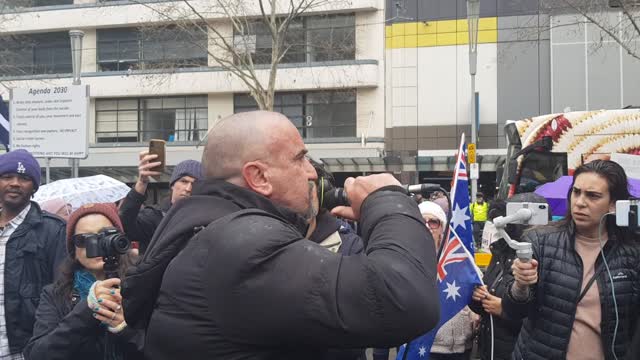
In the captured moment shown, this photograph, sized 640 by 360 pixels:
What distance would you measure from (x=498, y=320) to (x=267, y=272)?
329 cm

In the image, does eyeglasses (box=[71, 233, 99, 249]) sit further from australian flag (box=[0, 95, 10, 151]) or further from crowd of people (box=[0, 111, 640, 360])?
australian flag (box=[0, 95, 10, 151])

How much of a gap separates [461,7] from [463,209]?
22105mm

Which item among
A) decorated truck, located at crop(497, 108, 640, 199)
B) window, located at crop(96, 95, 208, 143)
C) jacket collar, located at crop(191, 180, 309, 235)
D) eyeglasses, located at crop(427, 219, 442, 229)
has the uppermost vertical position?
window, located at crop(96, 95, 208, 143)

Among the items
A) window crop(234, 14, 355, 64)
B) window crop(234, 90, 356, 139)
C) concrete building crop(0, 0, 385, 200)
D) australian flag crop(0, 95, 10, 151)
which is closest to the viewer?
australian flag crop(0, 95, 10, 151)

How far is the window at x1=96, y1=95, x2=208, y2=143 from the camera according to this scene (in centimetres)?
2742

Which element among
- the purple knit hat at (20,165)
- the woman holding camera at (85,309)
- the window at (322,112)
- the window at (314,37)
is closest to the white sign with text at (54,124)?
the purple knit hat at (20,165)

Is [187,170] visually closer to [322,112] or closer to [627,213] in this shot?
[627,213]

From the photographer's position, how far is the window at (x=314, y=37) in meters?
25.0

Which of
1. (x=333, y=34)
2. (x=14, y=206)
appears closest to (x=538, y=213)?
(x=14, y=206)

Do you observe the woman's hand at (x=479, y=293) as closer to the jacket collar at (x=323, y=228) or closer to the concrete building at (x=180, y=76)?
the jacket collar at (x=323, y=228)

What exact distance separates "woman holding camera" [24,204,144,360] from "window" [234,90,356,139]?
2264 centimetres

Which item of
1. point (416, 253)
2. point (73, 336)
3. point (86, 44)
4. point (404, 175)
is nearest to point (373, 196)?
point (416, 253)

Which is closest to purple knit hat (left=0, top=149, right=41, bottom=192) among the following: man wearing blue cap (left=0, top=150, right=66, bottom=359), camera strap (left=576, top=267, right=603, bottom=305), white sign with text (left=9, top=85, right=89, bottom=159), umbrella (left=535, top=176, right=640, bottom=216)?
man wearing blue cap (left=0, top=150, right=66, bottom=359)

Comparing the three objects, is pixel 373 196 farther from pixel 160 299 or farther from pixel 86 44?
pixel 86 44
